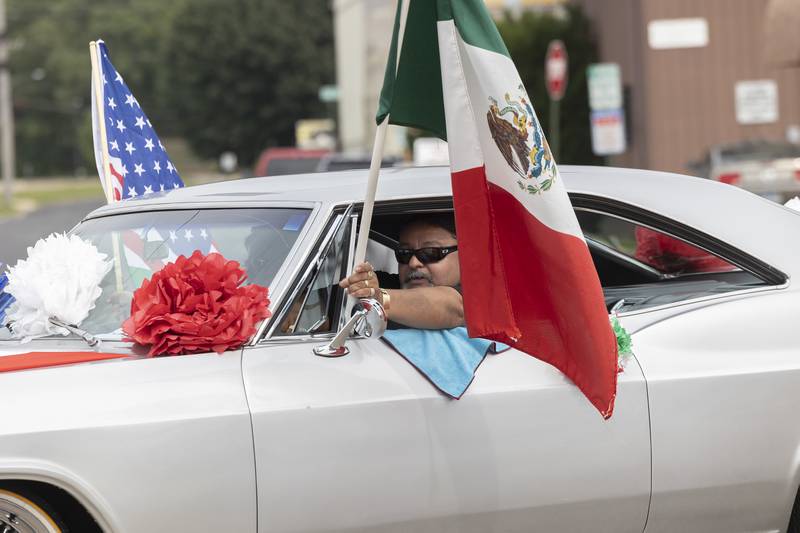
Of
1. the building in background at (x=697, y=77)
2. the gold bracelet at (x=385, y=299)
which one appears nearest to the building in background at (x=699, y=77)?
the building in background at (x=697, y=77)

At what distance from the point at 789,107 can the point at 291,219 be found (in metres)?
22.4

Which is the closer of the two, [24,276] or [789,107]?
[24,276]

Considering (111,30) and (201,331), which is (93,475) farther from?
(111,30)

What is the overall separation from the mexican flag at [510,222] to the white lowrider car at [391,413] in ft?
0.45

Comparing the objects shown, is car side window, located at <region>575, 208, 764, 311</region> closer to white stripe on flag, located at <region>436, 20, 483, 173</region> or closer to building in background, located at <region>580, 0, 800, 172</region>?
white stripe on flag, located at <region>436, 20, 483, 173</region>

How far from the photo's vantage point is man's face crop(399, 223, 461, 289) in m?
3.98

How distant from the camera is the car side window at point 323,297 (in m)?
3.63

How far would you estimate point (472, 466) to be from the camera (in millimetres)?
3455

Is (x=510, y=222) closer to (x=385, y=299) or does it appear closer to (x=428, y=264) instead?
(x=385, y=299)

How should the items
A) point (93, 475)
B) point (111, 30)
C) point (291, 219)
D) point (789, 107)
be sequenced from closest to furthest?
1. point (93, 475)
2. point (291, 219)
3. point (789, 107)
4. point (111, 30)

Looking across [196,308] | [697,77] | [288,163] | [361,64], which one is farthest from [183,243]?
[361,64]

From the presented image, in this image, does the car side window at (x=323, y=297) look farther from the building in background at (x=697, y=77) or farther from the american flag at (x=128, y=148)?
the building in background at (x=697, y=77)

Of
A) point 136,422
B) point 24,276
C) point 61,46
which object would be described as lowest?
point 136,422

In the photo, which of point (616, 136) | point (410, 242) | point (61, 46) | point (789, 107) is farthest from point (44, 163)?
point (410, 242)
